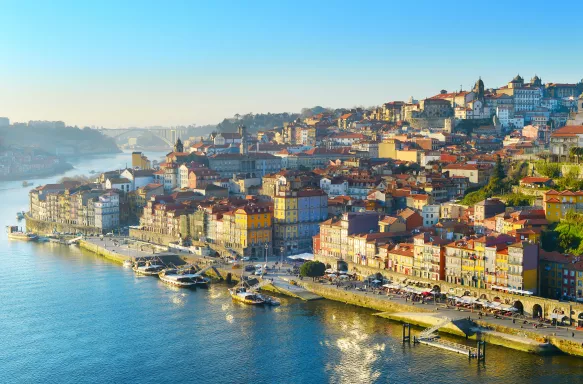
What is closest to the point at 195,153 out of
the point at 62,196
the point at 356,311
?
the point at 62,196

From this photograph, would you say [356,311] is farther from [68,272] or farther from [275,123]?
[275,123]

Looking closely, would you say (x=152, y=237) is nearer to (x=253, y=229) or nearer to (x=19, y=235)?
(x=253, y=229)

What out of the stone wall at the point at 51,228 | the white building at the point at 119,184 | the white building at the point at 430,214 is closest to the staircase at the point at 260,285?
the white building at the point at 430,214

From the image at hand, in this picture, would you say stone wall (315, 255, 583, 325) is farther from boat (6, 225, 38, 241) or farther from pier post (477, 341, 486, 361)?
boat (6, 225, 38, 241)

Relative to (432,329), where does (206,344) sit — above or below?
below

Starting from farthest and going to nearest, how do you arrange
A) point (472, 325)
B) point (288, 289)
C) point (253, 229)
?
point (253, 229) → point (288, 289) → point (472, 325)

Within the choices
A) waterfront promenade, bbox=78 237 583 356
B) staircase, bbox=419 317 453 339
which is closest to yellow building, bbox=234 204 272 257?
waterfront promenade, bbox=78 237 583 356

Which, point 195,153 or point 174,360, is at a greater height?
point 195,153

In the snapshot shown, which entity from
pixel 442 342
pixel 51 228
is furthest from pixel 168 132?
pixel 442 342
